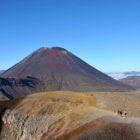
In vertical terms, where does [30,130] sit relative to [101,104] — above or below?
below

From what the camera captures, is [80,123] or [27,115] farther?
[27,115]

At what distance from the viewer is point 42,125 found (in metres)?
65.3

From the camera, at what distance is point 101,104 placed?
6825 centimetres

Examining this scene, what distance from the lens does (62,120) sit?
2430 inches

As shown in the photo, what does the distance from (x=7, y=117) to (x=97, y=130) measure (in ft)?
101

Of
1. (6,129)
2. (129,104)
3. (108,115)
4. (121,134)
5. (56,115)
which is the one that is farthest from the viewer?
(6,129)

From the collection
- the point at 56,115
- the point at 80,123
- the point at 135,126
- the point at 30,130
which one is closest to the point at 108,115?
the point at 80,123

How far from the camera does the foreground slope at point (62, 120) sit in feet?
152

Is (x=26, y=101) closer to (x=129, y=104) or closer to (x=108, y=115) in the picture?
(x=129, y=104)

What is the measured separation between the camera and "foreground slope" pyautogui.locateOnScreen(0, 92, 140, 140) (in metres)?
46.4

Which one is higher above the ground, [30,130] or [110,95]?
[110,95]

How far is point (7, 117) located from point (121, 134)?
1412 inches

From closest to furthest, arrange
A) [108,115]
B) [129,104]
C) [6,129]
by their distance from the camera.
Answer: [108,115] < [129,104] < [6,129]

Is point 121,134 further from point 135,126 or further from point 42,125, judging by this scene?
point 42,125
